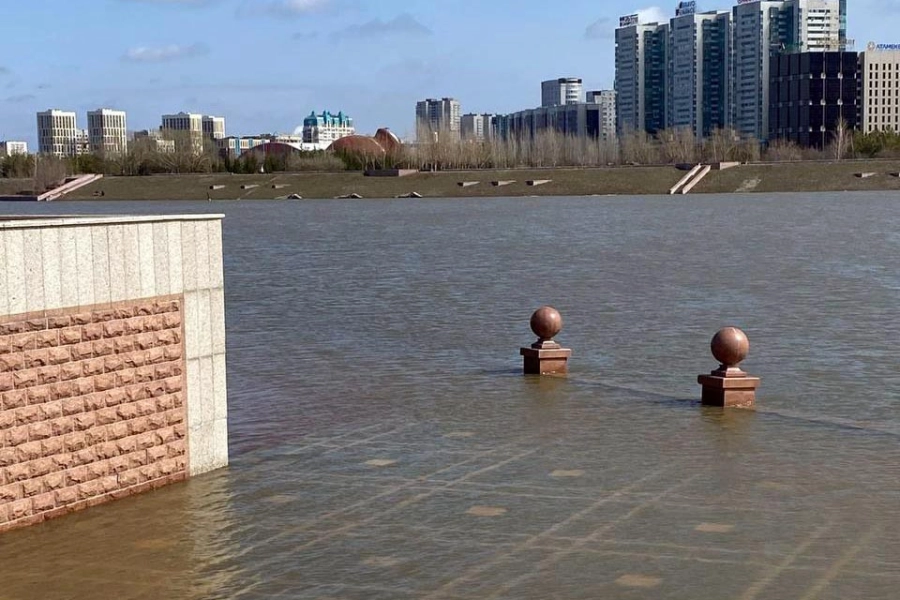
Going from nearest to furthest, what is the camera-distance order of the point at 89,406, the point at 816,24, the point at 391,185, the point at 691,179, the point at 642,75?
the point at 89,406
the point at 691,179
the point at 391,185
the point at 816,24
the point at 642,75

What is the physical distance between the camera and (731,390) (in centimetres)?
1230

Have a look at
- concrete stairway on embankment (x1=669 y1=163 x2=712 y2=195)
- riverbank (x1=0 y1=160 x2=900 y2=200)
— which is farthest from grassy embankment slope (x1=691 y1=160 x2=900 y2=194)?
concrete stairway on embankment (x1=669 y1=163 x2=712 y2=195)

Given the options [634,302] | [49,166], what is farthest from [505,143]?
[634,302]

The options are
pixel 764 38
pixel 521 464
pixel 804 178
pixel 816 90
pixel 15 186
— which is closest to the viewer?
pixel 521 464

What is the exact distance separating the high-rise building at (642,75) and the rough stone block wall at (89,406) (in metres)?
175

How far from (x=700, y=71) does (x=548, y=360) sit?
541ft

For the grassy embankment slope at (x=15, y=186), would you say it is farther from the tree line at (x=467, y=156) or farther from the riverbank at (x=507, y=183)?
the tree line at (x=467, y=156)

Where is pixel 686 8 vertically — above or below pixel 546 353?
above

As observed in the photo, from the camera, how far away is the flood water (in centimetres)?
731

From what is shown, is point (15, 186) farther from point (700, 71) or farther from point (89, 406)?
point (700, 71)

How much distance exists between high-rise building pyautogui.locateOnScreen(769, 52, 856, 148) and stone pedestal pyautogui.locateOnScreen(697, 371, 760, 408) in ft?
459

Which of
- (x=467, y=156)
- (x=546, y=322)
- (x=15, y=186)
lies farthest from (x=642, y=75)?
(x=546, y=322)

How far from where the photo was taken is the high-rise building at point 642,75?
599 feet

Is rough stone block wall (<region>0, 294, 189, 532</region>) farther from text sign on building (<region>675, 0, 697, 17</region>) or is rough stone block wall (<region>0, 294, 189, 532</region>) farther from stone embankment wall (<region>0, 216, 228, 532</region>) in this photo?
text sign on building (<region>675, 0, 697, 17</region>)
